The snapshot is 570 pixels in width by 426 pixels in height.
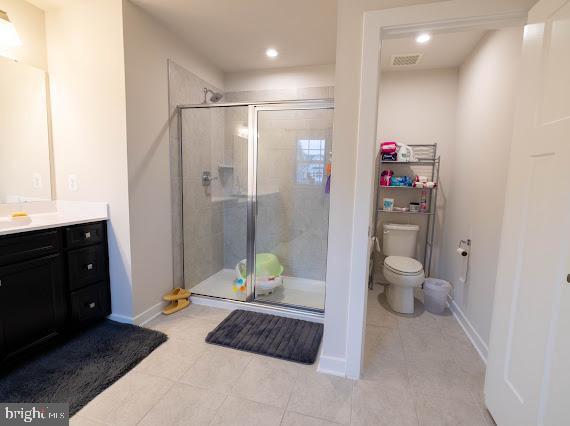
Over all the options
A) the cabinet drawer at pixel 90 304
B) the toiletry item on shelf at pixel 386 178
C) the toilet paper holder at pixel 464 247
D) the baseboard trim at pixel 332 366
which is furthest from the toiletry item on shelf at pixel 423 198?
the cabinet drawer at pixel 90 304

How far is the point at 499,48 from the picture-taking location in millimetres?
1969

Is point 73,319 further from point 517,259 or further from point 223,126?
point 517,259

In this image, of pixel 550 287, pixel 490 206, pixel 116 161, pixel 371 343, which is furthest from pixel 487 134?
pixel 116 161

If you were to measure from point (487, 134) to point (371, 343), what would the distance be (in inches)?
72.9

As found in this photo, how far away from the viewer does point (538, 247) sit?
1105 millimetres

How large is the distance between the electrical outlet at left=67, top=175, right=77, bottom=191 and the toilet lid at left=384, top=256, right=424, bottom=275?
2.78 metres

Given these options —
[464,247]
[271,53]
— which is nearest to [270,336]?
[464,247]

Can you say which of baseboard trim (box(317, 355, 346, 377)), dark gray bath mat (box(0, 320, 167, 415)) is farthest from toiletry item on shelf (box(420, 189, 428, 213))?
dark gray bath mat (box(0, 320, 167, 415))

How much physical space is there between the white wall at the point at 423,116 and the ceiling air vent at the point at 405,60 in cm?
19

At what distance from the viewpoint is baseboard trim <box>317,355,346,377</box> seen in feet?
5.53

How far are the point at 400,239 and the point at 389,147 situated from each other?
39.3 inches

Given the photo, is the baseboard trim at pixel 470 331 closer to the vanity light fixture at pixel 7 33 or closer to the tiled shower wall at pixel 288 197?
the tiled shower wall at pixel 288 197

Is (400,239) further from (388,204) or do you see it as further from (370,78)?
(370,78)

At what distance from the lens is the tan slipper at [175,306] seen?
7.79 ft
